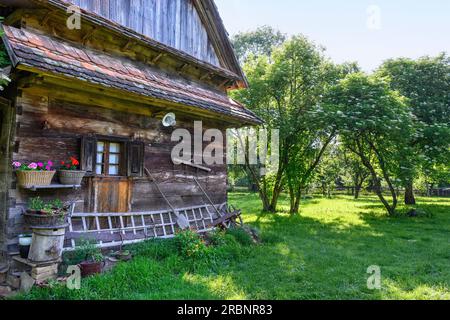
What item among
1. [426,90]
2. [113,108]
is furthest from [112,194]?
[426,90]

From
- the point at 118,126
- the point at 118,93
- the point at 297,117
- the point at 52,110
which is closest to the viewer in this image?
the point at 52,110

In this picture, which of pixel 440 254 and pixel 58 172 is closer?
pixel 58 172

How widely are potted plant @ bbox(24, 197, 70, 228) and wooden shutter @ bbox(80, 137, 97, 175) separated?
1118mm

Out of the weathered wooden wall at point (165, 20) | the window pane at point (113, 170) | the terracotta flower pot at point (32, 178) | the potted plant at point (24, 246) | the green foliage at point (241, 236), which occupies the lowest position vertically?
the green foliage at point (241, 236)

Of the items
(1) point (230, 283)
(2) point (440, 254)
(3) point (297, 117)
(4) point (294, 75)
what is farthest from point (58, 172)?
(4) point (294, 75)

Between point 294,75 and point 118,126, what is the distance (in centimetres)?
1029

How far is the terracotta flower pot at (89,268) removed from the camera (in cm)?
502

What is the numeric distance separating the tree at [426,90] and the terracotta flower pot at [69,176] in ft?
46.2

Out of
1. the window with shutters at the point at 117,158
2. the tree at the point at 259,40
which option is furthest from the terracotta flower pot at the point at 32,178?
the tree at the point at 259,40

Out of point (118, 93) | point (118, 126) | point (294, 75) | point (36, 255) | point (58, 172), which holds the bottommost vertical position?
point (36, 255)

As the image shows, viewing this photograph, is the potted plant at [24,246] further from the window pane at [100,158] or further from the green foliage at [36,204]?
the window pane at [100,158]

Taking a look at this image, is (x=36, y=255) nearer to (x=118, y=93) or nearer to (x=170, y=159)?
(x=118, y=93)

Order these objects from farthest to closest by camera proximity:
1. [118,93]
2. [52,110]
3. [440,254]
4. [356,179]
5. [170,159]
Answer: [356,179] < [170,159] < [440,254] < [118,93] < [52,110]
